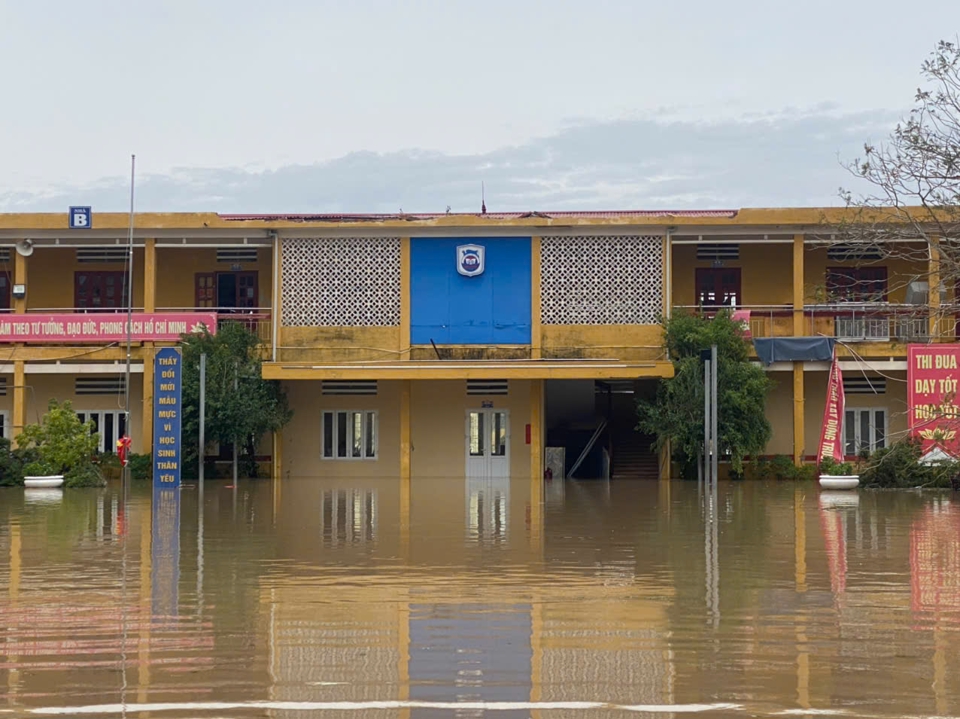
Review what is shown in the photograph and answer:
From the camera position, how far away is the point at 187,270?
31.6 m

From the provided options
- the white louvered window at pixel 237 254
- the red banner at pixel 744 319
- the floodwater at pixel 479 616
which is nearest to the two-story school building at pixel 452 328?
the red banner at pixel 744 319

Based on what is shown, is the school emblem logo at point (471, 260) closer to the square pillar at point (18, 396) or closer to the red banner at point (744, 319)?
the red banner at point (744, 319)

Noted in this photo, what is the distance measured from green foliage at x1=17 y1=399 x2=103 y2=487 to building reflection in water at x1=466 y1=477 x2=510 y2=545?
7.78 m

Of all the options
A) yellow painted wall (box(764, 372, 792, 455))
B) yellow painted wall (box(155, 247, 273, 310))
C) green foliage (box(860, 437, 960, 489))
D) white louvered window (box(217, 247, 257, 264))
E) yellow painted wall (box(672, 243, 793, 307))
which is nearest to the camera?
green foliage (box(860, 437, 960, 489))

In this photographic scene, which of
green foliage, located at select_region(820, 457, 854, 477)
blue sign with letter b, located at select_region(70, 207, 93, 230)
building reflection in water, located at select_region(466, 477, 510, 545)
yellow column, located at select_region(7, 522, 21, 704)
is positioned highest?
blue sign with letter b, located at select_region(70, 207, 93, 230)

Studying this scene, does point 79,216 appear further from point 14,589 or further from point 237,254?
point 14,589

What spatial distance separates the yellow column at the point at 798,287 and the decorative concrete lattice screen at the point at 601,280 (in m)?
3.00

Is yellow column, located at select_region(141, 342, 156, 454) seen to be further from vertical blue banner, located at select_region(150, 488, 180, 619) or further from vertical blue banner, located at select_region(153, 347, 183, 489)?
vertical blue banner, located at select_region(150, 488, 180, 619)

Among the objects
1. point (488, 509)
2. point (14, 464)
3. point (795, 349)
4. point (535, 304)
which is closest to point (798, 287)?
point (795, 349)

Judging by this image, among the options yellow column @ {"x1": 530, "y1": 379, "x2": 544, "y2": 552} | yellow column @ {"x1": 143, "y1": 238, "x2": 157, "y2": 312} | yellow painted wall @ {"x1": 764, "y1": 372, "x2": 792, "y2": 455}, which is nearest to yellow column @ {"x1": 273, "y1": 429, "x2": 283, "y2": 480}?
yellow column @ {"x1": 143, "y1": 238, "x2": 157, "y2": 312}

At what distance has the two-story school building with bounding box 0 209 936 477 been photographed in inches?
1130

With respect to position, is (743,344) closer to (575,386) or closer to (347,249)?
(575,386)

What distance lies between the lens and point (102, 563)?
1241 cm

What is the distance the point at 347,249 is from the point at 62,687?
2279cm
